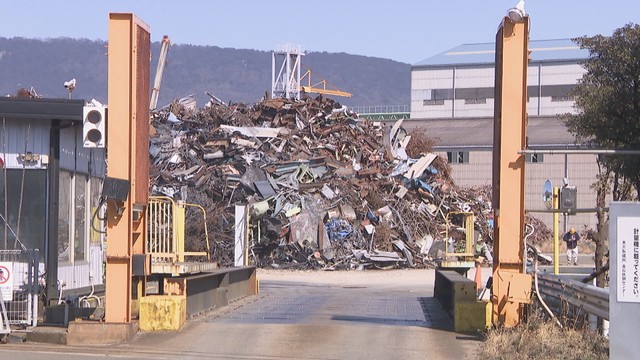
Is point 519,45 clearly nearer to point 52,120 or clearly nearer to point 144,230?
point 144,230

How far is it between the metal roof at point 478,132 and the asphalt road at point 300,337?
136 feet

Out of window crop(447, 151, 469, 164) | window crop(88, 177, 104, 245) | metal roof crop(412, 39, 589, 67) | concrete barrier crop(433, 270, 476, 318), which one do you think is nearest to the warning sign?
window crop(88, 177, 104, 245)

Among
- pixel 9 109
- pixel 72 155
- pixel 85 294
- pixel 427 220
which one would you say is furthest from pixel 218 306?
pixel 427 220

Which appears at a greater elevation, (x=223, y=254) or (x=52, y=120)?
(x=52, y=120)

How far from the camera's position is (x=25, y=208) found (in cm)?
1889

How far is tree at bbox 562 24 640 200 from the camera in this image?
23.2 m

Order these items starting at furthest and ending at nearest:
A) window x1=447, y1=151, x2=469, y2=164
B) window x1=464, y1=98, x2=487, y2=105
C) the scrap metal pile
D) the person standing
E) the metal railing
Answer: window x1=464, y1=98, x2=487, y2=105
window x1=447, y1=151, x2=469, y2=164
the person standing
the scrap metal pile
the metal railing

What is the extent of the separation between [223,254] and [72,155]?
75.2 feet

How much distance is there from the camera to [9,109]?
60.7 ft

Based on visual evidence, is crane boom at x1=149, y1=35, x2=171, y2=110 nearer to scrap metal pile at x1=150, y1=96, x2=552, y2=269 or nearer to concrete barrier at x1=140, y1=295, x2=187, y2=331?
scrap metal pile at x1=150, y1=96, x2=552, y2=269

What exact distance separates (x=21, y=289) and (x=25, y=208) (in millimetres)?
2116

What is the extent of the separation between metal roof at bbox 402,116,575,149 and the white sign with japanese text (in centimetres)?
5088

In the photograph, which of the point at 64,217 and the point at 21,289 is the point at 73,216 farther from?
the point at 21,289

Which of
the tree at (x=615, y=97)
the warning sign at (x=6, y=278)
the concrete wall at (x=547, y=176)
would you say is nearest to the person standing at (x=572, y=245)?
the concrete wall at (x=547, y=176)
